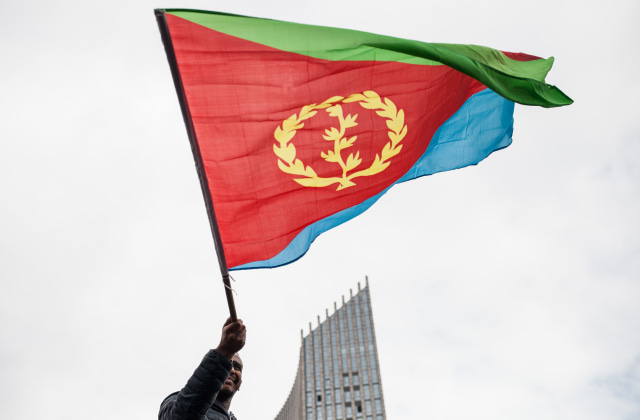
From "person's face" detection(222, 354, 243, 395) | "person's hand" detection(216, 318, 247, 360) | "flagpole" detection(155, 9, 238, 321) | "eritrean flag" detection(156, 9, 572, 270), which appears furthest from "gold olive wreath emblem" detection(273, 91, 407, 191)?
"person's hand" detection(216, 318, 247, 360)

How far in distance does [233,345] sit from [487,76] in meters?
3.06

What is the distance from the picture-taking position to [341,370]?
68062mm

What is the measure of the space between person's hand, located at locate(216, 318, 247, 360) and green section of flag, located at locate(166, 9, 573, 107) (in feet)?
6.85

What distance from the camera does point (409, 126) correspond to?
525cm

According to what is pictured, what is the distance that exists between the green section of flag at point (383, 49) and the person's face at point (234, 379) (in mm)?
2229

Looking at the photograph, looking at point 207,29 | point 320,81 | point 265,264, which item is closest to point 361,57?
point 320,81

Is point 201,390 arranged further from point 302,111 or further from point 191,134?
point 302,111

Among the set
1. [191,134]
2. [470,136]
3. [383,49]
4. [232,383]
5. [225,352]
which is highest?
[470,136]

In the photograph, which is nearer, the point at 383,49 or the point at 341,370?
the point at 383,49

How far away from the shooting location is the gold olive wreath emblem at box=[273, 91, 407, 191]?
15.0 feet

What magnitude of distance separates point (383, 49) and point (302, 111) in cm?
84

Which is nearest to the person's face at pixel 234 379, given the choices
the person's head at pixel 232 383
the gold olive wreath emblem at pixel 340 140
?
the person's head at pixel 232 383

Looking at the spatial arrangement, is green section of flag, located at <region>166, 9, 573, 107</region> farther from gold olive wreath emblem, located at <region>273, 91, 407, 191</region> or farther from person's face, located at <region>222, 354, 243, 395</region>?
person's face, located at <region>222, 354, 243, 395</region>

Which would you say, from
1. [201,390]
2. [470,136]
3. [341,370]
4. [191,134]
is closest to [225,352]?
[201,390]
